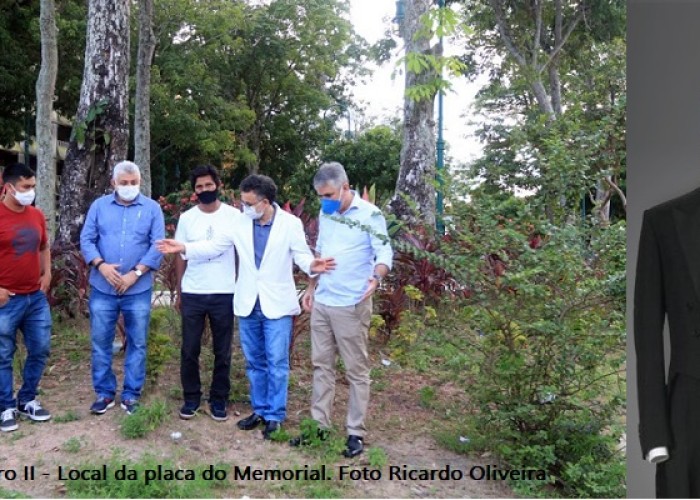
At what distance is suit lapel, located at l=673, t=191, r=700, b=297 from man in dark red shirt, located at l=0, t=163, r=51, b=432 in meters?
3.36

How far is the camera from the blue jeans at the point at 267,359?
4.09 metres

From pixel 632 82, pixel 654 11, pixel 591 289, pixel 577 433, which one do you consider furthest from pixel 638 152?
pixel 577 433

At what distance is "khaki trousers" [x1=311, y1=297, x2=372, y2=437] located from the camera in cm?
387

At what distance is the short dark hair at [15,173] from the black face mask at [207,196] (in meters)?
0.94

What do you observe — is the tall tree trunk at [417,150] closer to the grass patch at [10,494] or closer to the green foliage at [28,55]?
the grass patch at [10,494]

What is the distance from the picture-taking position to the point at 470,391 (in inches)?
160

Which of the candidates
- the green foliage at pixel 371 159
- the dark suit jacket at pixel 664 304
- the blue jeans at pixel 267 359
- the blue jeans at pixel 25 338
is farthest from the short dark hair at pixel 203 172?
the green foliage at pixel 371 159

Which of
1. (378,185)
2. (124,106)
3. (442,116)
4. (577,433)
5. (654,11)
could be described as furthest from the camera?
(378,185)

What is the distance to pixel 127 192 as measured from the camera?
4.22 metres

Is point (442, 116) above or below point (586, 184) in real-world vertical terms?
→ above

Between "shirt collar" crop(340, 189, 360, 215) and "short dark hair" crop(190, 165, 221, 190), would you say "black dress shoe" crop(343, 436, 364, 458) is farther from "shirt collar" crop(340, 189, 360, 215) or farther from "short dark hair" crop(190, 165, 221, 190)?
"short dark hair" crop(190, 165, 221, 190)

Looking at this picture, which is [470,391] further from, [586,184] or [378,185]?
[378,185]

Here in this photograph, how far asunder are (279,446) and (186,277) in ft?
3.66

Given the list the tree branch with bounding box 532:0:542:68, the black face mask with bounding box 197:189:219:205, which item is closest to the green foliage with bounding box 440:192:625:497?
the black face mask with bounding box 197:189:219:205
